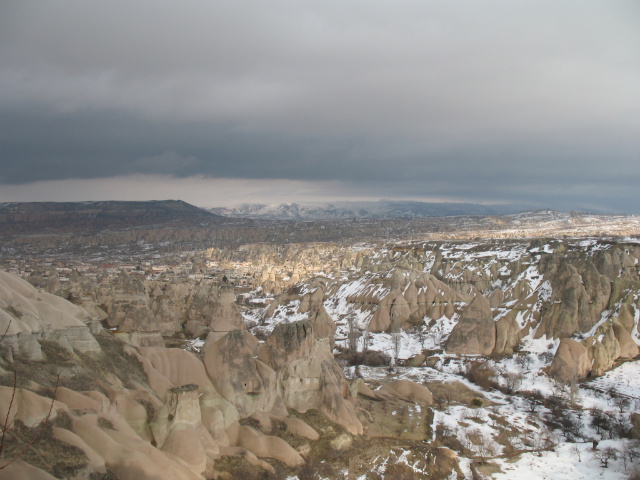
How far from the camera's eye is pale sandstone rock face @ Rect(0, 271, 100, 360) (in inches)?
708

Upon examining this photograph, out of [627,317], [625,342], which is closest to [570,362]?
[625,342]

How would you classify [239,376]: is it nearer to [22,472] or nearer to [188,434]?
[188,434]

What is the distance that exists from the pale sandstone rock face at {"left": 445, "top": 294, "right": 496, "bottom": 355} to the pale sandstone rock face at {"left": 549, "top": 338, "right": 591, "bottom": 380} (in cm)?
786

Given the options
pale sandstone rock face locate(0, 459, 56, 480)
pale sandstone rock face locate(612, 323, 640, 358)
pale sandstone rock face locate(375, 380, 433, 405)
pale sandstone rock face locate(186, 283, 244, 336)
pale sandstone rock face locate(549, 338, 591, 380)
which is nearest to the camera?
pale sandstone rock face locate(0, 459, 56, 480)

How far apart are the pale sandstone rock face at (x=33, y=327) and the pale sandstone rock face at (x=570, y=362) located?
34.6 m

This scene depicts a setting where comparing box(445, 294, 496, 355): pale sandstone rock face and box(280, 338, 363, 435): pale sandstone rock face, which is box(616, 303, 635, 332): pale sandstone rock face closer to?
box(445, 294, 496, 355): pale sandstone rock face

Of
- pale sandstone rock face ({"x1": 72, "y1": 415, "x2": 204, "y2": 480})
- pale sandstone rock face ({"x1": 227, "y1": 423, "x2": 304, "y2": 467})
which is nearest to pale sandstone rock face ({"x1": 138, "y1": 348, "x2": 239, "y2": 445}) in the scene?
pale sandstone rock face ({"x1": 227, "y1": 423, "x2": 304, "y2": 467})

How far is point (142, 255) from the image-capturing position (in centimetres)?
18012

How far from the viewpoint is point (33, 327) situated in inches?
786

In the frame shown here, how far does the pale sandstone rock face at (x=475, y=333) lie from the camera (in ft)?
154

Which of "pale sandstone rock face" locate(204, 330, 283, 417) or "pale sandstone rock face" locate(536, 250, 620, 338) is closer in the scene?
"pale sandstone rock face" locate(204, 330, 283, 417)

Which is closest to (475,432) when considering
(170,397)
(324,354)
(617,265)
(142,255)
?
(324,354)

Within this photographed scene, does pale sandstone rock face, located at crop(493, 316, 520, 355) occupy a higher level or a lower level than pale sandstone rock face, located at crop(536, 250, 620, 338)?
lower

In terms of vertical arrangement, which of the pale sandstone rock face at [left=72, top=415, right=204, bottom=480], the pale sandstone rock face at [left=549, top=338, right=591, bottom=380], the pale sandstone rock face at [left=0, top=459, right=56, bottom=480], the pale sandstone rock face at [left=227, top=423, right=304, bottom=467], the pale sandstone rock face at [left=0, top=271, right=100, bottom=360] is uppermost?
the pale sandstone rock face at [left=0, top=271, right=100, bottom=360]
